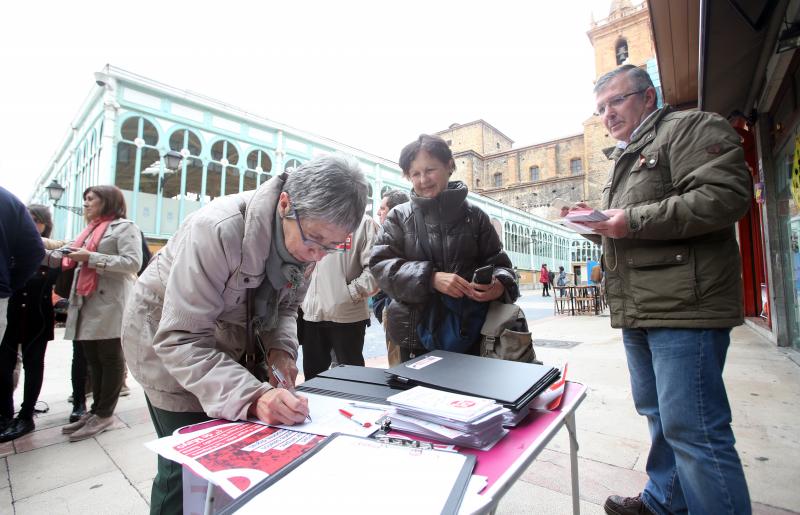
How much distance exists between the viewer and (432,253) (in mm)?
2133

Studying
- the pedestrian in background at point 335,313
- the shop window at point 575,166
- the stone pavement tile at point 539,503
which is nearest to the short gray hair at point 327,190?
the pedestrian in background at point 335,313

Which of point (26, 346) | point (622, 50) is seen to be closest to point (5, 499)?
point (26, 346)

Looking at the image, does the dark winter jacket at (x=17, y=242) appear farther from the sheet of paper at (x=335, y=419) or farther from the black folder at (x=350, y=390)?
the sheet of paper at (x=335, y=419)

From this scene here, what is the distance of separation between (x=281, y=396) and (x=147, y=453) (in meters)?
2.30

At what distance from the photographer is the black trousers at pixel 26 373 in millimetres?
2973

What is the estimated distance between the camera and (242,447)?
896mm

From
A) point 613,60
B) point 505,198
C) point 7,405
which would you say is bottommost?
point 7,405

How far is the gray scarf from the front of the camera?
126cm

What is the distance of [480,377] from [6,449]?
3536 millimetres

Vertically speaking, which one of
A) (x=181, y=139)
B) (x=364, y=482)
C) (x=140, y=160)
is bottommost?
(x=364, y=482)

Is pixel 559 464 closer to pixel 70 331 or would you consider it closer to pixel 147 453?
pixel 147 453

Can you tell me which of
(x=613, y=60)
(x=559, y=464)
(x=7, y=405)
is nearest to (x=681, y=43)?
(x=559, y=464)

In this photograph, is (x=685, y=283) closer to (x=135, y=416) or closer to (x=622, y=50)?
(x=135, y=416)

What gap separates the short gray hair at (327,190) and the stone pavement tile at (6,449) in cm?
316
